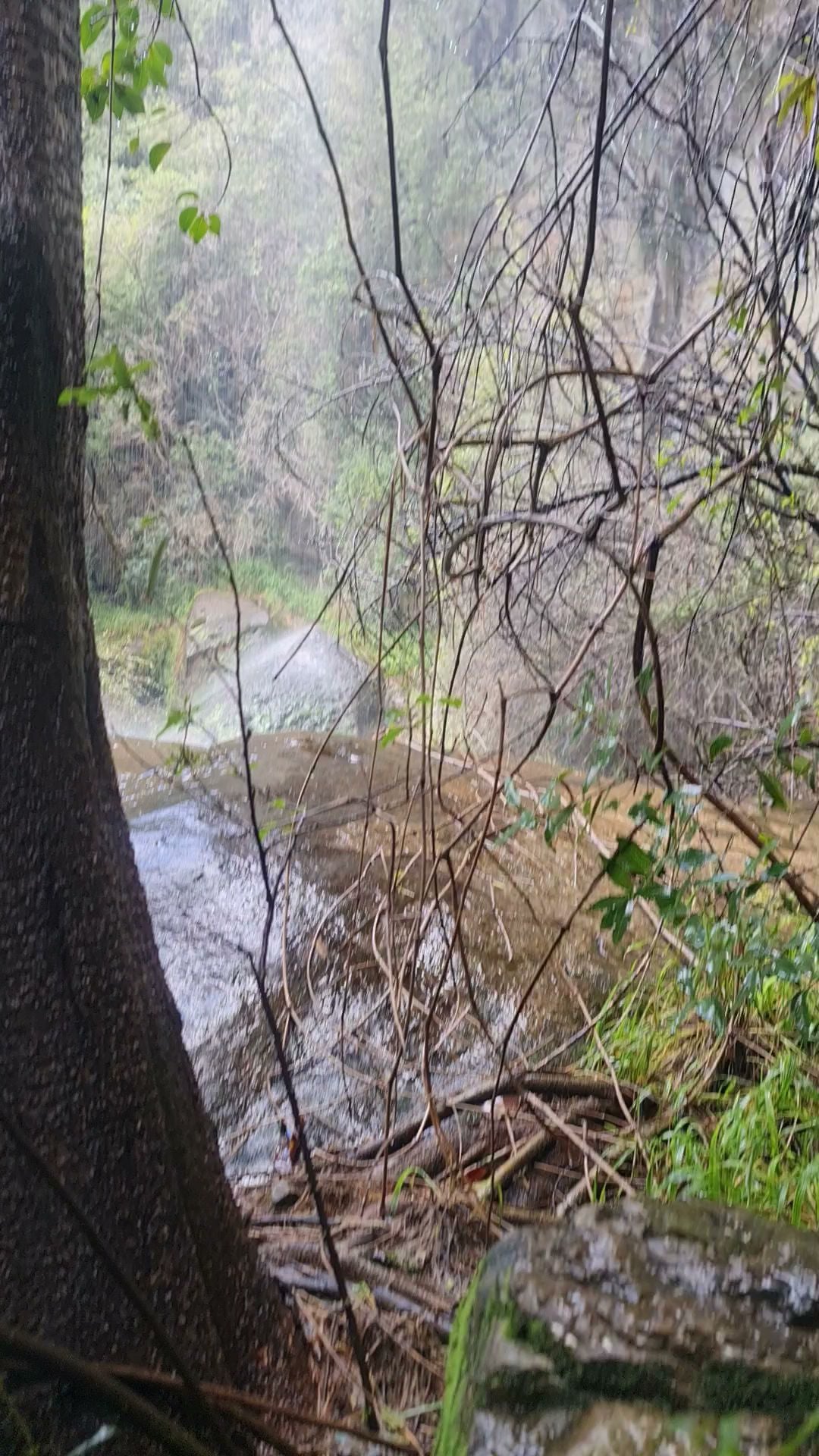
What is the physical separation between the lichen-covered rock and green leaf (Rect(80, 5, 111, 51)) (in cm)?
197

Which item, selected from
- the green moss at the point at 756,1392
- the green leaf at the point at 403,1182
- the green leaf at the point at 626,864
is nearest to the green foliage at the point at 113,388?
the green leaf at the point at 626,864

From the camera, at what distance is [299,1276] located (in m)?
1.81

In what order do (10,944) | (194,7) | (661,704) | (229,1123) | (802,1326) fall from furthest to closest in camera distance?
(194,7) < (229,1123) < (661,704) < (10,944) < (802,1326)

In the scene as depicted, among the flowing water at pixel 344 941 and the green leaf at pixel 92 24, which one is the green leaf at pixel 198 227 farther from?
the flowing water at pixel 344 941

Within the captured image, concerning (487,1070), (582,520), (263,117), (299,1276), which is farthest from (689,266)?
(299,1276)

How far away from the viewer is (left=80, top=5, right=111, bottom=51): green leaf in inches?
57.6

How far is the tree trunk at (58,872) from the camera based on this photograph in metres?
1.15

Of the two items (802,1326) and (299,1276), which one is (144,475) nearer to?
→ (299,1276)

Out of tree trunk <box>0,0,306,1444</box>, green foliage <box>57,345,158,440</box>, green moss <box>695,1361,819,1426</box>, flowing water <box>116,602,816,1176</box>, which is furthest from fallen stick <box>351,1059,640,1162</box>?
green foliage <box>57,345,158,440</box>

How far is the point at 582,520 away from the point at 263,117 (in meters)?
10.2

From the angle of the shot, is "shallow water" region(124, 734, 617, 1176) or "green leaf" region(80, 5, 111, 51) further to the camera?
"shallow water" region(124, 734, 617, 1176)

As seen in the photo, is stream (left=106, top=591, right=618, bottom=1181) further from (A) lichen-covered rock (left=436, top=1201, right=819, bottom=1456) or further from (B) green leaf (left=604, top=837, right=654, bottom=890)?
(A) lichen-covered rock (left=436, top=1201, right=819, bottom=1456)

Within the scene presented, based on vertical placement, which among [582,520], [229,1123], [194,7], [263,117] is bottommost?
[229,1123]

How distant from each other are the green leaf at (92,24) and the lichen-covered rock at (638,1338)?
6.45 feet
